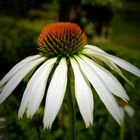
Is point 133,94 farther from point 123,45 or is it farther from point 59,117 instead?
point 123,45

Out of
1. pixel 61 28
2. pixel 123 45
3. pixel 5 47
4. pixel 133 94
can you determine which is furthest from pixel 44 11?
pixel 61 28

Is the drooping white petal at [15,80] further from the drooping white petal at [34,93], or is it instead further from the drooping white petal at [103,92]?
the drooping white petal at [103,92]

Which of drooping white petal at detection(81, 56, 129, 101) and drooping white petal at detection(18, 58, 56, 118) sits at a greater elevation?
drooping white petal at detection(81, 56, 129, 101)

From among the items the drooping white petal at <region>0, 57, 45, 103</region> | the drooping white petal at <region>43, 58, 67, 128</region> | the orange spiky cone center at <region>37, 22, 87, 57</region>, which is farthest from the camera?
the orange spiky cone center at <region>37, 22, 87, 57</region>

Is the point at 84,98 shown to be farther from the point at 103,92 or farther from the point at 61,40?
the point at 61,40

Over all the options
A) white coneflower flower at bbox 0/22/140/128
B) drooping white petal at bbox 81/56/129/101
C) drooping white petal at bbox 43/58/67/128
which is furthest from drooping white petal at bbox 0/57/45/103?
drooping white petal at bbox 81/56/129/101

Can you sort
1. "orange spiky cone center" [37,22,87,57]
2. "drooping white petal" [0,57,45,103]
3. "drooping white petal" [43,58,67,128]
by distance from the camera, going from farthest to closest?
"orange spiky cone center" [37,22,87,57] < "drooping white petal" [0,57,45,103] < "drooping white petal" [43,58,67,128]

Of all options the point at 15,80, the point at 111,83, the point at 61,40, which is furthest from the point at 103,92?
the point at 61,40

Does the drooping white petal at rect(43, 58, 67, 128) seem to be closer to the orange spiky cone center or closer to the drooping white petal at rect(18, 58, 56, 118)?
the drooping white petal at rect(18, 58, 56, 118)
